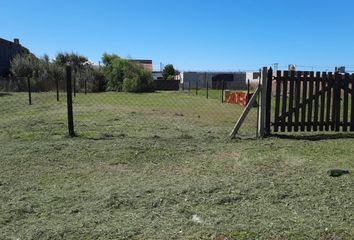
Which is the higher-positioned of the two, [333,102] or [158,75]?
[158,75]

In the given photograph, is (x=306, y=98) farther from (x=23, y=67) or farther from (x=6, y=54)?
(x=6, y=54)

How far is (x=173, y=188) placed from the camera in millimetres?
5711

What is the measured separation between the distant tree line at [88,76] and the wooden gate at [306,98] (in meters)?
30.0

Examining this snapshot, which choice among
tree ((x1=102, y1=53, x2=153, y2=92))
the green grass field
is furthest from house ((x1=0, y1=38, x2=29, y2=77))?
the green grass field

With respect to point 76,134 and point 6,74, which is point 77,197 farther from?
point 6,74

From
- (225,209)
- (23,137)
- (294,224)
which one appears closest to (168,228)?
(225,209)

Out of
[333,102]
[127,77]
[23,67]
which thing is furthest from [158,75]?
[333,102]

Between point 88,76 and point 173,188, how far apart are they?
36.3 m

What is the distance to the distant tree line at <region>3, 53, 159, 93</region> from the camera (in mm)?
40062

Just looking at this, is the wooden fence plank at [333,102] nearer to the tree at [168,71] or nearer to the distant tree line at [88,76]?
the distant tree line at [88,76]

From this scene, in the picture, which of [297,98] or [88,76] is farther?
[88,76]

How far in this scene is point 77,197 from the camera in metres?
5.41

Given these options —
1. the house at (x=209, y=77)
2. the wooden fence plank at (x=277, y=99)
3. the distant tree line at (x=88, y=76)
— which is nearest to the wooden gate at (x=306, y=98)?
the wooden fence plank at (x=277, y=99)

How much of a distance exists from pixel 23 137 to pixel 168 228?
631cm
